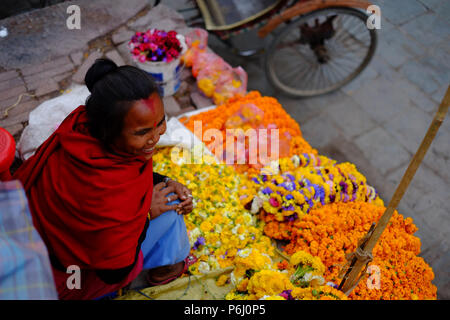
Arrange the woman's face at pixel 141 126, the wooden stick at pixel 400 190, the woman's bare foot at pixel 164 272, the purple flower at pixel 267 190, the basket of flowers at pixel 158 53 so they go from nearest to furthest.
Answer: the wooden stick at pixel 400 190 < the woman's face at pixel 141 126 < the woman's bare foot at pixel 164 272 < the purple flower at pixel 267 190 < the basket of flowers at pixel 158 53

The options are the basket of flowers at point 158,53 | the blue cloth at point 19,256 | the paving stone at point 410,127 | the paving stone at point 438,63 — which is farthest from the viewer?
the paving stone at point 438,63

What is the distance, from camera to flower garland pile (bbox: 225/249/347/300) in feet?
A: 5.71

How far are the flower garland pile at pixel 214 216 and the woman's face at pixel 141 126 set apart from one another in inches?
41.8

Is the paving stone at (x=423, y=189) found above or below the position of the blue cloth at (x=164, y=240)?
below

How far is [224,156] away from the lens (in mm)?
2893

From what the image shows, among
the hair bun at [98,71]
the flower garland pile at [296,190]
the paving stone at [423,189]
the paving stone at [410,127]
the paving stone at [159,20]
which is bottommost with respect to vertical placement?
the paving stone at [423,189]

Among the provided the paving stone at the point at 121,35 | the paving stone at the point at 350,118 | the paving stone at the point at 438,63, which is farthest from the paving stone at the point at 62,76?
the paving stone at the point at 438,63

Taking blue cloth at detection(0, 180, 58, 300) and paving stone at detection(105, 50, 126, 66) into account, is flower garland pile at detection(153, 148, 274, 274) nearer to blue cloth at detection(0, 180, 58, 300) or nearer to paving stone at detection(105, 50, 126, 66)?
paving stone at detection(105, 50, 126, 66)

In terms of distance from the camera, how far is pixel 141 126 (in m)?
1.40

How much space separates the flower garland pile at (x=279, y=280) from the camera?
174 cm

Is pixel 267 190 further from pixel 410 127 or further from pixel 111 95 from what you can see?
pixel 410 127

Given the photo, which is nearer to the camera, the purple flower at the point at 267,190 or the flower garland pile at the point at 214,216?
the flower garland pile at the point at 214,216

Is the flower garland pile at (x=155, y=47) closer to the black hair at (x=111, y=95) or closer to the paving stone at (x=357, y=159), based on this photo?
the black hair at (x=111, y=95)

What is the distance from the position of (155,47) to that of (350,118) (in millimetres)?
2092
